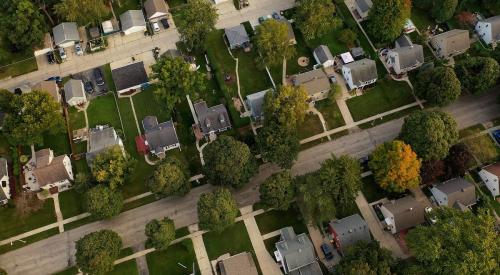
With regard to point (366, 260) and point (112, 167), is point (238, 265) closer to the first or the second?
point (366, 260)

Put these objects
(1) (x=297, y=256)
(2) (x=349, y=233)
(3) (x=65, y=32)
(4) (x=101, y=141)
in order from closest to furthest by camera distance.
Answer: (1) (x=297, y=256), (2) (x=349, y=233), (4) (x=101, y=141), (3) (x=65, y=32)

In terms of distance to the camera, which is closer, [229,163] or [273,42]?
[229,163]

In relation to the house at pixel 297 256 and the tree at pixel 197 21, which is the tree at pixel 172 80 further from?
the house at pixel 297 256

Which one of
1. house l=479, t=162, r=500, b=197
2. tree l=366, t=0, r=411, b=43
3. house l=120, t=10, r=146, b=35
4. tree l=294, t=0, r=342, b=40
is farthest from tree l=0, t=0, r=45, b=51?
house l=479, t=162, r=500, b=197

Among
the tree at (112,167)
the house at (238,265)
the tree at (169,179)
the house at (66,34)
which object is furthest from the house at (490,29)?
the house at (66,34)

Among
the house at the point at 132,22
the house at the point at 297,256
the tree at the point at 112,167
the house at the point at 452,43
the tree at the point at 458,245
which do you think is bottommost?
the tree at the point at 458,245

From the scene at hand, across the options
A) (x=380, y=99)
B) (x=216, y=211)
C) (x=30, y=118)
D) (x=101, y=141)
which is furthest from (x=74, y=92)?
(x=380, y=99)

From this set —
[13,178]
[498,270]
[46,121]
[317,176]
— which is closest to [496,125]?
[498,270]
